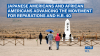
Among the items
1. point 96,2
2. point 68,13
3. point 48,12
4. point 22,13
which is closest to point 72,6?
point 68,13

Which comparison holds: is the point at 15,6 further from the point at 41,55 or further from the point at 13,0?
the point at 13,0

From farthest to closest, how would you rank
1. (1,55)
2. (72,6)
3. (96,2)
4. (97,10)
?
1. (96,2)
2. (97,10)
3. (72,6)
4. (1,55)

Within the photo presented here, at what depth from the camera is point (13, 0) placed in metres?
188

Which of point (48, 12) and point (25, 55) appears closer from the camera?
point (25, 55)

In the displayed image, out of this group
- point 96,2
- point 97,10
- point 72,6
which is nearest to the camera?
point 72,6

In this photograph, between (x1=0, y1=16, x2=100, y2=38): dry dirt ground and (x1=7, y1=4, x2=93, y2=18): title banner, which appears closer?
(x1=7, y1=4, x2=93, y2=18): title banner

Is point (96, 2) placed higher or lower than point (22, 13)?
higher

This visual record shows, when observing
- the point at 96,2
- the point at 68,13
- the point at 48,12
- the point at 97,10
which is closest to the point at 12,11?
the point at 48,12

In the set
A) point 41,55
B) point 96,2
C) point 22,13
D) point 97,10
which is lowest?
point 41,55

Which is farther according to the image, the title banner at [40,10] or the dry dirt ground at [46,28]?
the dry dirt ground at [46,28]

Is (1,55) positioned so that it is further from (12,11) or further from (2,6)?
(2,6)

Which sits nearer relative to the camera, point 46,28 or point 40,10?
point 40,10

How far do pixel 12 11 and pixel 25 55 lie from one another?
18.8 meters

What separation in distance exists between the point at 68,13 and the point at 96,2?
519ft
